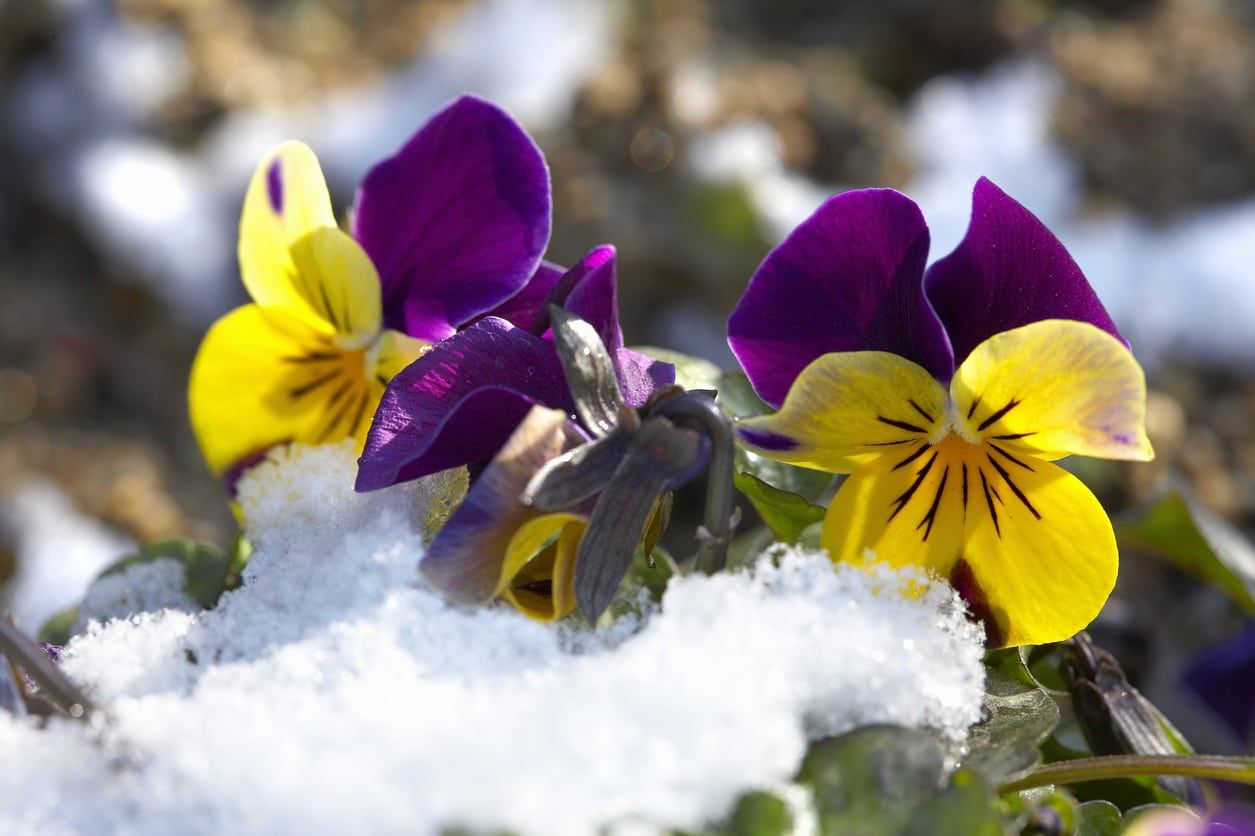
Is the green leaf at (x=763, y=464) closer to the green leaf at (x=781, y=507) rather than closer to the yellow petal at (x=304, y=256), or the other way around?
the green leaf at (x=781, y=507)

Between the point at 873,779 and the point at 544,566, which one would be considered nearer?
the point at 873,779

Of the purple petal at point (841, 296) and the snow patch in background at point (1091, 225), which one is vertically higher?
the snow patch in background at point (1091, 225)

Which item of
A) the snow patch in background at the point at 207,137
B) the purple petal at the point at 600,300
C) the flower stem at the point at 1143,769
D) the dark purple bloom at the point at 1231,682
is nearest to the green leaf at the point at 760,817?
the flower stem at the point at 1143,769

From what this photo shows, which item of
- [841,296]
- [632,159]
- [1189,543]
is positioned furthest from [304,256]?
[632,159]

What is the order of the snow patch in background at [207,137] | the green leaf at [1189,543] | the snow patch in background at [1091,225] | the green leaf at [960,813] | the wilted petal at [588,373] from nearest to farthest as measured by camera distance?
the green leaf at [960,813] < the wilted petal at [588,373] < the green leaf at [1189,543] < the snow patch in background at [1091,225] < the snow patch in background at [207,137]

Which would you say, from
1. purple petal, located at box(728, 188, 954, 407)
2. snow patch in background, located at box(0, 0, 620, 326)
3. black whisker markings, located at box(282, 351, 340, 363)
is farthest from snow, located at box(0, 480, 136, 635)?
purple petal, located at box(728, 188, 954, 407)

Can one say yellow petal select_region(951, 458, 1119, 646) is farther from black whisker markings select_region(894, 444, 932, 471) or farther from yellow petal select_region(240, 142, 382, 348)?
yellow petal select_region(240, 142, 382, 348)

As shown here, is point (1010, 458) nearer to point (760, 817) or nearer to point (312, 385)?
point (760, 817)
